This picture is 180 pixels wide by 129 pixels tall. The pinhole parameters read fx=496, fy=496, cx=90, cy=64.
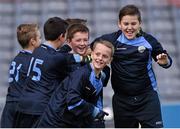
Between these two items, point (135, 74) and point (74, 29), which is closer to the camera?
point (74, 29)

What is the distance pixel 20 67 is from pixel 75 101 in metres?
0.82

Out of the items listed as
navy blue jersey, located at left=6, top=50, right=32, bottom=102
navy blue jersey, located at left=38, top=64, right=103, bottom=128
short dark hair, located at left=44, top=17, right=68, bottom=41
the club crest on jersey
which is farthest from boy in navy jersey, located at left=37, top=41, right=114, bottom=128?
navy blue jersey, located at left=6, top=50, right=32, bottom=102

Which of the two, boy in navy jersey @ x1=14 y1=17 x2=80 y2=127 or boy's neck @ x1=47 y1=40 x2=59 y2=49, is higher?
boy's neck @ x1=47 y1=40 x2=59 y2=49

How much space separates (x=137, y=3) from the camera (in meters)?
7.75

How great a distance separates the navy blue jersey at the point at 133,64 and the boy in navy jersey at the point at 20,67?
0.54 metres

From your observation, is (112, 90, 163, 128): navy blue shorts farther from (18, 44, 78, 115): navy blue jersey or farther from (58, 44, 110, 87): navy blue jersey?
(18, 44, 78, 115): navy blue jersey

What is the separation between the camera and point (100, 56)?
2605 mm

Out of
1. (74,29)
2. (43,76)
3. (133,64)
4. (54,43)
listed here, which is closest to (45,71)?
(43,76)

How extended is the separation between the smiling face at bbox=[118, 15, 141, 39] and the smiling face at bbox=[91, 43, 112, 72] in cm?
38

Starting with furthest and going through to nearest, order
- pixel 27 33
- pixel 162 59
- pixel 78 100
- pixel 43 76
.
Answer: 1. pixel 27 33
2. pixel 162 59
3. pixel 43 76
4. pixel 78 100

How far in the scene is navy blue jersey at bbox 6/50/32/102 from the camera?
320 cm

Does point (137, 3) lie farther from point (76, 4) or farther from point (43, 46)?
point (43, 46)

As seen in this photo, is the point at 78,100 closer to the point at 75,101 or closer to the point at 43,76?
the point at 75,101

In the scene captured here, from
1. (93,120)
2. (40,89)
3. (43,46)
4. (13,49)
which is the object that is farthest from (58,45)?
(13,49)
